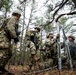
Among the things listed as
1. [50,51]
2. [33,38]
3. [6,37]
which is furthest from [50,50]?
[6,37]

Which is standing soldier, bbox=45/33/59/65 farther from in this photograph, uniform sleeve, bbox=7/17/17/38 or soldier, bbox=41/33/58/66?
uniform sleeve, bbox=7/17/17/38

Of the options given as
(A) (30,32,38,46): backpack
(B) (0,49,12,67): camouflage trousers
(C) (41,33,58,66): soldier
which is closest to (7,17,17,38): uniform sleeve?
(B) (0,49,12,67): camouflage trousers

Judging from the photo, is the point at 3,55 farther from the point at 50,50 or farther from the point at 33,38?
the point at 50,50

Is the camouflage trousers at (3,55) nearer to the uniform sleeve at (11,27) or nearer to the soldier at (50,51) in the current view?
the uniform sleeve at (11,27)

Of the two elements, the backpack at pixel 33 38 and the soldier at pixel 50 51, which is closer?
the backpack at pixel 33 38

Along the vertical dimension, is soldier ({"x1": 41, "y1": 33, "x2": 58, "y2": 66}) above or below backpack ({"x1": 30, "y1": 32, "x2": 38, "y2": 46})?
below

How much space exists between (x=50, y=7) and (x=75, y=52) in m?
2.04

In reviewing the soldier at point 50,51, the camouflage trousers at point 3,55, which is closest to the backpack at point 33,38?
Result: the soldier at point 50,51

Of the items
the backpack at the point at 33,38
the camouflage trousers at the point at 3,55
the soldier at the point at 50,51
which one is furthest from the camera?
the soldier at the point at 50,51

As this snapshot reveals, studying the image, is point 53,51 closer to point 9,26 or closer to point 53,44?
point 53,44

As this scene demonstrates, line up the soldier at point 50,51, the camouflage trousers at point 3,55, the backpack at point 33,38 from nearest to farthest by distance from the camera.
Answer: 1. the camouflage trousers at point 3,55
2. the backpack at point 33,38
3. the soldier at point 50,51

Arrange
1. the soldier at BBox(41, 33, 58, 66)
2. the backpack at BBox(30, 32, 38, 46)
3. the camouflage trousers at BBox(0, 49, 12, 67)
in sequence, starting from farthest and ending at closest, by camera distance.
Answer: the soldier at BBox(41, 33, 58, 66) < the backpack at BBox(30, 32, 38, 46) < the camouflage trousers at BBox(0, 49, 12, 67)

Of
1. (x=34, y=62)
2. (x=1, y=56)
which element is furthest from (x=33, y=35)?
(x=1, y=56)

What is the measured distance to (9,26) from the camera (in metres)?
5.14
